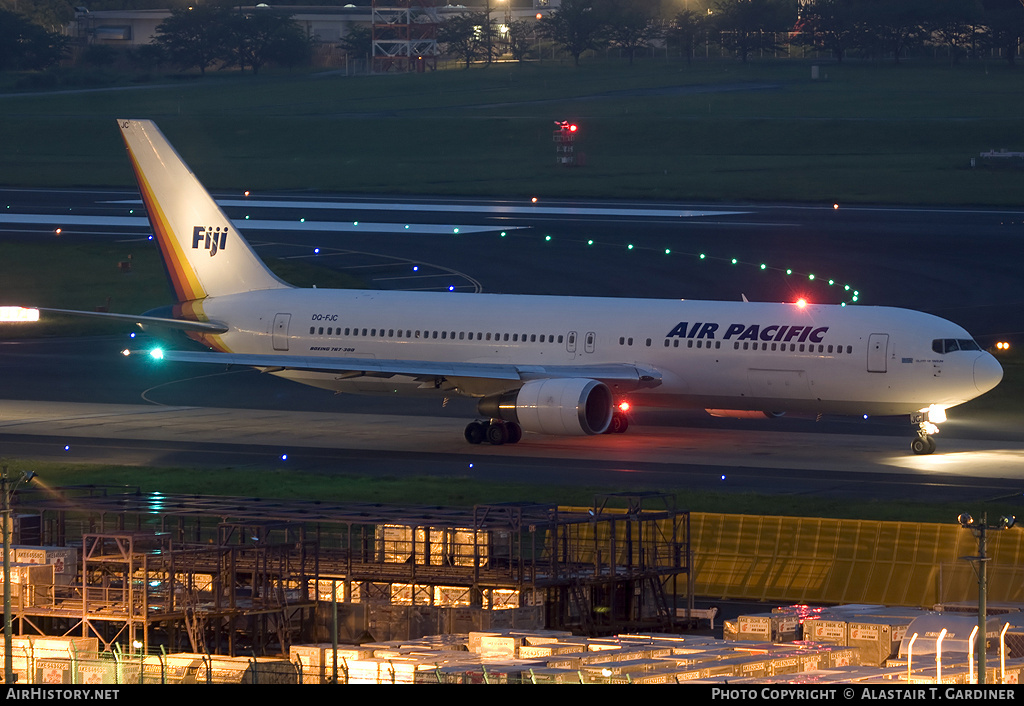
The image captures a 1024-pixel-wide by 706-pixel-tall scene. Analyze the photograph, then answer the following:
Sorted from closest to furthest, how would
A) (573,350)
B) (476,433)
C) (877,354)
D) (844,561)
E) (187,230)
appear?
(844,561)
(877,354)
(476,433)
(573,350)
(187,230)

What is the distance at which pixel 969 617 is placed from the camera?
101ft

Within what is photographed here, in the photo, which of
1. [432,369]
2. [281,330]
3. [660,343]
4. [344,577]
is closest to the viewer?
[344,577]

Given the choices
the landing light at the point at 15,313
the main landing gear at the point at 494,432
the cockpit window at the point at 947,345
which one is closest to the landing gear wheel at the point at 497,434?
the main landing gear at the point at 494,432

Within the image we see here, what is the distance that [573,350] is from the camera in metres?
56.2

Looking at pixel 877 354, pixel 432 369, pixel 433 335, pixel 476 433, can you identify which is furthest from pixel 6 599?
pixel 877 354

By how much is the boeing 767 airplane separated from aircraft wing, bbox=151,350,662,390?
6cm

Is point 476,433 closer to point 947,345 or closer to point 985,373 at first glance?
point 947,345

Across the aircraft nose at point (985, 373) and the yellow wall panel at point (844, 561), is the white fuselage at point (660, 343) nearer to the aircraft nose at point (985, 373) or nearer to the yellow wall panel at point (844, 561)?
the aircraft nose at point (985, 373)

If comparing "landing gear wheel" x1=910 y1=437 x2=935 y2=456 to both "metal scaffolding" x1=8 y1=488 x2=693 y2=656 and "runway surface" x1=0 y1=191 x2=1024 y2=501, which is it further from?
"metal scaffolding" x1=8 y1=488 x2=693 y2=656

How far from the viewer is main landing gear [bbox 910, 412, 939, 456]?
5312 centimetres

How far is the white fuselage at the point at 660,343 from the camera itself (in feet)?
173

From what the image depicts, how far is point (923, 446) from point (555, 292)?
32578 mm
